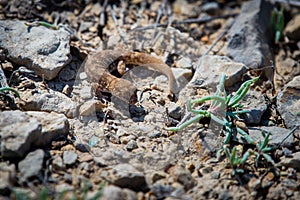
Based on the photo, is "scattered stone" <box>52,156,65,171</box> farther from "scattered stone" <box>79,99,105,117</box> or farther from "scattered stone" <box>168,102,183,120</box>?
"scattered stone" <box>168,102,183,120</box>

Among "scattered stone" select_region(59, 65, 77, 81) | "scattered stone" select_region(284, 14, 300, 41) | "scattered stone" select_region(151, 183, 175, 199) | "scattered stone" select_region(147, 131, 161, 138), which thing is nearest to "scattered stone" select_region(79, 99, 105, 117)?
"scattered stone" select_region(59, 65, 77, 81)

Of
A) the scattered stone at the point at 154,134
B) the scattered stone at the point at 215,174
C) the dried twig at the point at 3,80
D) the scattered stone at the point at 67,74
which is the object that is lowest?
the scattered stone at the point at 215,174

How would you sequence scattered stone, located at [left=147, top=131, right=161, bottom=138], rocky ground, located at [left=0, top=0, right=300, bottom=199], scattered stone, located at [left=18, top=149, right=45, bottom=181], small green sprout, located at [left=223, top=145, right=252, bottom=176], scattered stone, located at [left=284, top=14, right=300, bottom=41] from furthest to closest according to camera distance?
scattered stone, located at [left=284, top=14, right=300, bottom=41] → scattered stone, located at [left=147, top=131, right=161, bottom=138] → small green sprout, located at [left=223, top=145, right=252, bottom=176] → rocky ground, located at [left=0, top=0, right=300, bottom=199] → scattered stone, located at [left=18, top=149, right=45, bottom=181]

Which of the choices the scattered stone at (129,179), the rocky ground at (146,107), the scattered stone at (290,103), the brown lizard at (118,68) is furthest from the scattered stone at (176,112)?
the scattered stone at (290,103)

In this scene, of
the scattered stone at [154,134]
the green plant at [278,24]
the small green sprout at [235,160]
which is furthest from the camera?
the green plant at [278,24]

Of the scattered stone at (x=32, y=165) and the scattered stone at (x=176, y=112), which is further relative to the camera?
the scattered stone at (x=176, y=112)

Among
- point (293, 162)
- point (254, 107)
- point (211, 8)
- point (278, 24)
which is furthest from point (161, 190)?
point (211, 8)

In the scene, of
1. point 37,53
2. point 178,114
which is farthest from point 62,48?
point 178,114

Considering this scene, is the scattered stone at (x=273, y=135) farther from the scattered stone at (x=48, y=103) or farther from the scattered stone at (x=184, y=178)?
the scattered stone at (x=48, y=103)
